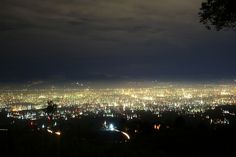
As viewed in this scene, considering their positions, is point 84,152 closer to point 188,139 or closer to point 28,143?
point 28,143

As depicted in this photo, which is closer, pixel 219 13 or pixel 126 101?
pixel 219 13

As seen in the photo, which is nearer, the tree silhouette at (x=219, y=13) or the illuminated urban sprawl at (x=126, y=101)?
the tree silhouette at (x=219, y=13)

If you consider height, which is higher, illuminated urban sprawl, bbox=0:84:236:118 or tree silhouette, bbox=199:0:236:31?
tree silhouette, bbox=199:0:236:31

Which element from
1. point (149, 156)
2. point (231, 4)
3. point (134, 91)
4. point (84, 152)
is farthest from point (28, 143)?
point (134, 91)

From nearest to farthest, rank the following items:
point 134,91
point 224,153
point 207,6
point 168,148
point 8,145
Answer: point 8,145 → point 224,153 → point 168,148 → point 207,6 → point 134,91

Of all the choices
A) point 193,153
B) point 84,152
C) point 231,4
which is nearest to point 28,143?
point 84,152

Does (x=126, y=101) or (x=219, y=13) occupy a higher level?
(x=219, y=13)

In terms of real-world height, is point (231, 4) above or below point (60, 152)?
above

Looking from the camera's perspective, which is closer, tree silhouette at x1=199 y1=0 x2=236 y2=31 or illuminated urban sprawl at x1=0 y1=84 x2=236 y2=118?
tree silhouette at x1=199 y1=0 x2=236 y2=31

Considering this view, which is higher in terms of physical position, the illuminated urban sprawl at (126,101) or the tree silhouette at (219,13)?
the tree silhouette at (219,13)

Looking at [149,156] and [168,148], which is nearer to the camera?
[149,156]

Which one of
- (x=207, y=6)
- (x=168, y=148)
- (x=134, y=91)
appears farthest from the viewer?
(x=134, y=91)
